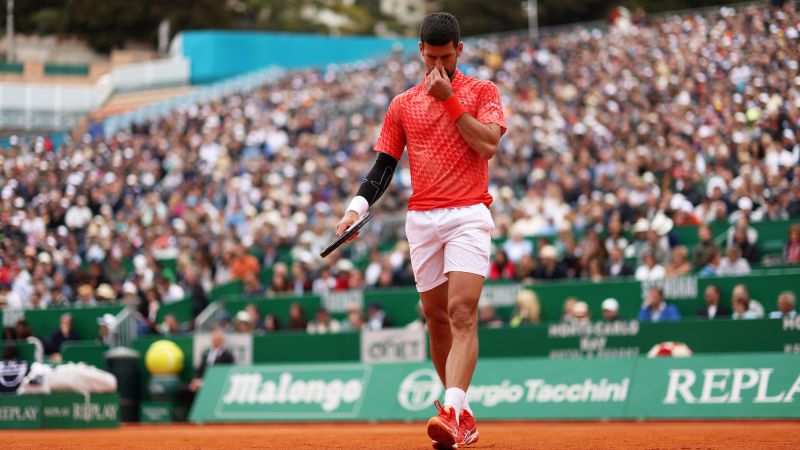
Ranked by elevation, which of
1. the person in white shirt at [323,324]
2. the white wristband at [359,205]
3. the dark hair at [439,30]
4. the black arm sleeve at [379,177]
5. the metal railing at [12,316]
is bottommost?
the metal railing at [12,316]

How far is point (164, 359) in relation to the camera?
17469 mm

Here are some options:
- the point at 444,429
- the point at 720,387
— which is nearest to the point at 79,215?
the point at 720,387

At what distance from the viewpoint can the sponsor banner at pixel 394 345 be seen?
15891 mm

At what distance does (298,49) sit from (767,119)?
3269 cm

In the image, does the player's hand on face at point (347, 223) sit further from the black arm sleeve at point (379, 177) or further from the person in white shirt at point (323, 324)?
the person in white shirt at point (323, 324)

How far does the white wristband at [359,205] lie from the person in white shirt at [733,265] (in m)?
9.21

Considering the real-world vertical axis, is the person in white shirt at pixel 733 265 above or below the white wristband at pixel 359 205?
below

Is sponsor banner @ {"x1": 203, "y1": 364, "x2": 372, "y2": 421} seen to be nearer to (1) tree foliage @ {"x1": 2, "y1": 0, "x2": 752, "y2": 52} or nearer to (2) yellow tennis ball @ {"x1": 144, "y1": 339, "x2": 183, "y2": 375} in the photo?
(2) yellow tennis ball @ {"x1": 144, "y1": 339, "x2": 183, "y2": 375}

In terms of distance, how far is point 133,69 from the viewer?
47.8m

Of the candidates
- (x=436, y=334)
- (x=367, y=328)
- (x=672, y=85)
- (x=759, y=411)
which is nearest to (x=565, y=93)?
(x=672, y=85)

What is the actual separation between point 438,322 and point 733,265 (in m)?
9.08

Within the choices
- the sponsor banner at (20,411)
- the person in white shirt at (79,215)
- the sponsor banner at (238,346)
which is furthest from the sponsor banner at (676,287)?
the person in white shirt at (79,215)

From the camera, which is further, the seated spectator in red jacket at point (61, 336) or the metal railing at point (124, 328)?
the seated spectator in red jacket at point (61, 336)

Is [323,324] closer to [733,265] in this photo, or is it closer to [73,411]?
[73,411]
